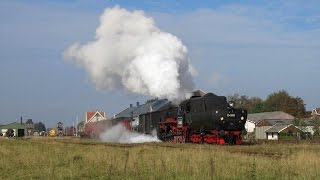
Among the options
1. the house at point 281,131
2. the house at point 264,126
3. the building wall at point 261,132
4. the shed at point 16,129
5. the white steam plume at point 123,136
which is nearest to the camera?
the white steam plume at point 123,136

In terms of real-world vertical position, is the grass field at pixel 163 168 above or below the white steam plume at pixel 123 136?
below

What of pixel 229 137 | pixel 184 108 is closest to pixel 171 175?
pixel 229 137

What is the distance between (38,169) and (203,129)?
20721mm

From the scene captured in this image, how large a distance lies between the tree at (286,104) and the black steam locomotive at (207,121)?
112 meters

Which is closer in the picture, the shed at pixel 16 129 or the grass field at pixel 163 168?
the grass field at pixel 163 168

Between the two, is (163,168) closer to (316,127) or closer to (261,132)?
(316,127)

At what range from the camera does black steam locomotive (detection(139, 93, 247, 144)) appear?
117 ft

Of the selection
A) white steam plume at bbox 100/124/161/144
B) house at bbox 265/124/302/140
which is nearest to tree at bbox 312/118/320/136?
house at bbox 265/124/302/140

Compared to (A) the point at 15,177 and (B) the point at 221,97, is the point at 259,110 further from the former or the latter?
(A) the point at 15,177

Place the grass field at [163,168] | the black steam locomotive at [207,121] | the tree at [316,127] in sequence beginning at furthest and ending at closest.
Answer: the tree at [316,127]
the black steam locomotive at [207,121]
the grass field at [163,168]

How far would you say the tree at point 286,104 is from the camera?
149 meters

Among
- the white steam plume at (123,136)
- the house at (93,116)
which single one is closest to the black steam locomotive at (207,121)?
the white steam plume at (123,136)

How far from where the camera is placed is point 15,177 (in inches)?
618

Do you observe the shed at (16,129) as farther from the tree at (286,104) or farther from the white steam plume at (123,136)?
the tree at (286,104)
